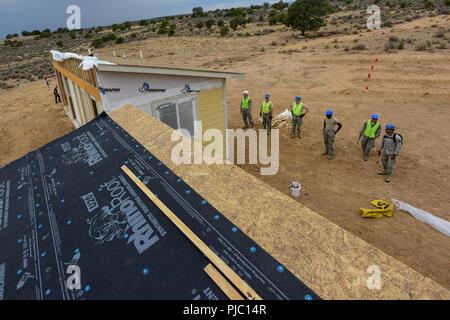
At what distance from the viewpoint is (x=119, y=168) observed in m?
4.55


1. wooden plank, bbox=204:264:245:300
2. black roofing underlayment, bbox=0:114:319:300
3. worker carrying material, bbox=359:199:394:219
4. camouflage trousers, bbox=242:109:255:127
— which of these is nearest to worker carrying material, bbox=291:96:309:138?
camouflage trousers, bbox=242:109:255:127

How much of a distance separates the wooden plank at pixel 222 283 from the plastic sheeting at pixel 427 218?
7.85 m

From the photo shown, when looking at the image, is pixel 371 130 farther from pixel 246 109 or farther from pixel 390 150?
pixel 246 109

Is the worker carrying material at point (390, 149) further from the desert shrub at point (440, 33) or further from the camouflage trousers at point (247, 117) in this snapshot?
the desert shrub at point (440, 33)

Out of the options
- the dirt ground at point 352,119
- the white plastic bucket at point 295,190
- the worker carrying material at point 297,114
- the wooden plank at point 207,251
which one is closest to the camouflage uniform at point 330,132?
the dirt ground at point 352,119

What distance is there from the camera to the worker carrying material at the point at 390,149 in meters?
9.69

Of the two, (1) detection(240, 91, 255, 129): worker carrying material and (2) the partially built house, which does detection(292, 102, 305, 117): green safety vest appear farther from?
(2) the partially built house

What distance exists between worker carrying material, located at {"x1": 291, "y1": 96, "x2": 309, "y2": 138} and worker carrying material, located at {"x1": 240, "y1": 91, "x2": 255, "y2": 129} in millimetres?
2238

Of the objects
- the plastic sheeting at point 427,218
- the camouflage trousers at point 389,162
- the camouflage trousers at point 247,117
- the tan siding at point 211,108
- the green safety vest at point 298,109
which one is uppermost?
the tan siding at point 211,108

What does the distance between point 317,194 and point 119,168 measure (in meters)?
7.37

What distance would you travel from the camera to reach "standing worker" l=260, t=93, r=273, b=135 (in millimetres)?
14086

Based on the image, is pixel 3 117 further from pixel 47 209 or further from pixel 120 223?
pixel 120 223
